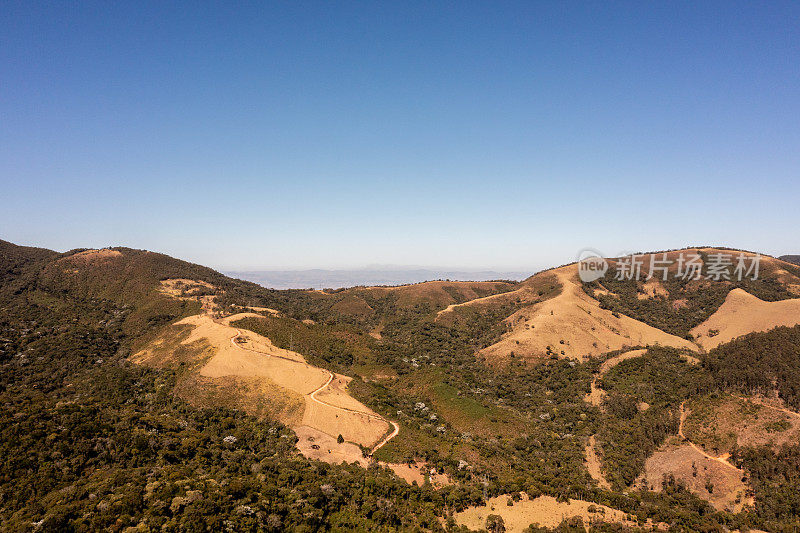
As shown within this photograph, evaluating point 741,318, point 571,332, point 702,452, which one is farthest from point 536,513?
point 741,318

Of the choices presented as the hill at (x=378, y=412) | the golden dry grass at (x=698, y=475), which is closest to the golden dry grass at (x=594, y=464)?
the hill at (x=378, y=412)

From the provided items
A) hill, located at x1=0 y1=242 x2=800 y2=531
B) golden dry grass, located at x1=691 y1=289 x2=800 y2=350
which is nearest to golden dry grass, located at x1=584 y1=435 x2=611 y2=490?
hill, located at x1=0 y1=242 x2=800 y2=531

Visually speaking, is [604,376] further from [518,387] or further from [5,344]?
[5,344]

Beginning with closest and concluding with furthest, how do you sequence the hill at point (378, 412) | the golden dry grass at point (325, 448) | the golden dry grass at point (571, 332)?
1. the hill at point (378, 412)
2. the golden dry grass at point (325, 448)
3. the golden dry grass at point (571, 332)

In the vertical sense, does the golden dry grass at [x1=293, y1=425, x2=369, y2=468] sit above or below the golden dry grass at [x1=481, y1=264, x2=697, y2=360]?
below

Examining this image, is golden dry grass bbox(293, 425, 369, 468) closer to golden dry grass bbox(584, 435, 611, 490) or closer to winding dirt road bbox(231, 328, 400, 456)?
winding dirt road bbox(231, 328, 400, 456)

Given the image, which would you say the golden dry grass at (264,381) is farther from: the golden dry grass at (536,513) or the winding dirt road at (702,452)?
the winding dirt road at (702,452)

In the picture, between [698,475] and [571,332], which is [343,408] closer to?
[698,475]
